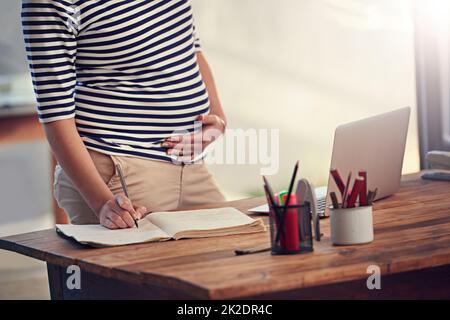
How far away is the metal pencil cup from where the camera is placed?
167 cm

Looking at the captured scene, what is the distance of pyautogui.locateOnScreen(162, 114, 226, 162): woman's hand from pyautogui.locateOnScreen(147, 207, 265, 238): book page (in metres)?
0.21

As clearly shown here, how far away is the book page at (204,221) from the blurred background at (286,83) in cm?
238

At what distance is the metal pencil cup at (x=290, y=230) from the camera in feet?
5.48

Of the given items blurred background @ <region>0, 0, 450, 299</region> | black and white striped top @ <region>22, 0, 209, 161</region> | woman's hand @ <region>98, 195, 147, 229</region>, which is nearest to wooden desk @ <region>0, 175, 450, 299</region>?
woman's hand @ <region>98, 195, 147, 229</region>

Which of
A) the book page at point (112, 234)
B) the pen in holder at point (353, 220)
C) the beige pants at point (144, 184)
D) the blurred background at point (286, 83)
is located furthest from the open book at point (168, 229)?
the blurred background at point (286, 83)

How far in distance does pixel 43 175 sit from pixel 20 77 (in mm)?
682

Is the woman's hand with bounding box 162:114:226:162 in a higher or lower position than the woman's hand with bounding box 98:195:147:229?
higher

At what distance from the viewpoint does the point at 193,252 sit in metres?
1.74

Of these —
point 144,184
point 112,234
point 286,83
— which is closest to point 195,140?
point 144,184

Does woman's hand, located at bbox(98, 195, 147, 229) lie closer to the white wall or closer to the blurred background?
the blurred background

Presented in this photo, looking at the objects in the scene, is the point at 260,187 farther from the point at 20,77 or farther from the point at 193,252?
the point at 193,252

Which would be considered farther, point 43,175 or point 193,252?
point 43,175

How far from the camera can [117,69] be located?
222 centimetres

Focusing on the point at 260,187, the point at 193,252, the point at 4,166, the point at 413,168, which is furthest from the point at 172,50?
the point at 413,168
